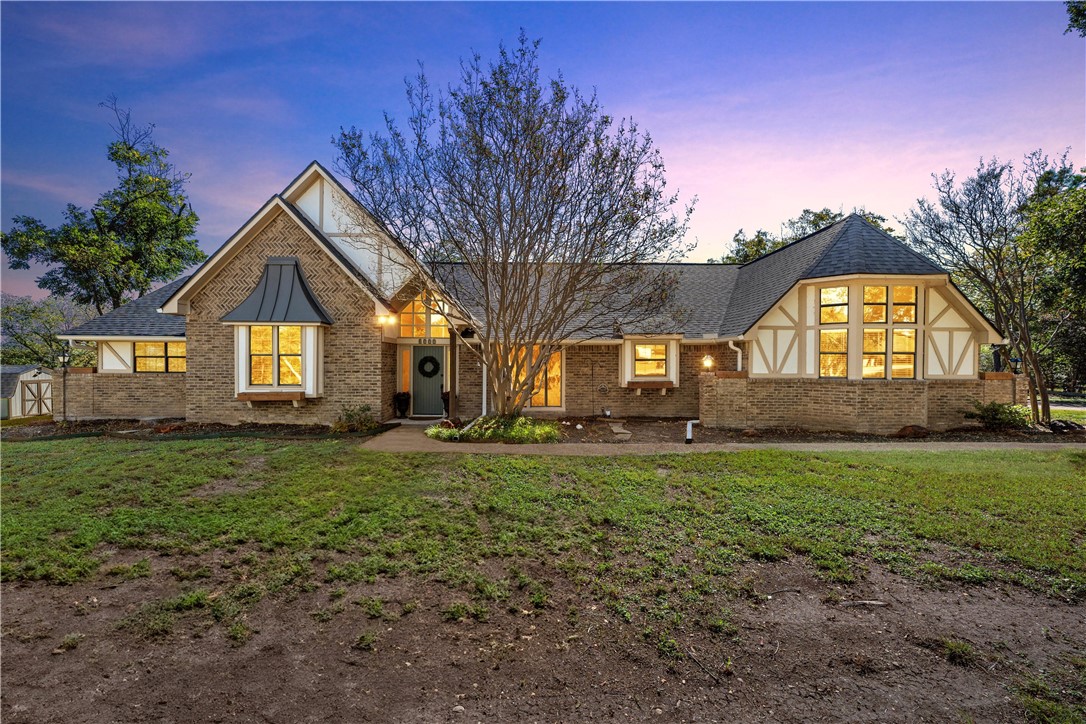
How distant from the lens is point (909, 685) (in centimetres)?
307

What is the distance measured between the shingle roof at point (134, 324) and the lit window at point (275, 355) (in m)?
4.17

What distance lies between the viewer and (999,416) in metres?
12.3

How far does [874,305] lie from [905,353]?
1.58 meters

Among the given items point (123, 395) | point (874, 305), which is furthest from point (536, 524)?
point (123, 395)

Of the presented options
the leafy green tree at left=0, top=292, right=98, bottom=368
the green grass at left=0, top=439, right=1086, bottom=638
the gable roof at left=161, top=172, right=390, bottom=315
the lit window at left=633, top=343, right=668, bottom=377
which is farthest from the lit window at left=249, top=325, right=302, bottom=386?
the leafy green tree at left=0, top=292, right=98, bottom=368

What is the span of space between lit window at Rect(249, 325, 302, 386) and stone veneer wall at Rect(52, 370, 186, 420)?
14.2ft

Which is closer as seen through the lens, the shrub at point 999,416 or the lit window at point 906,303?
the shrub at point 999,416

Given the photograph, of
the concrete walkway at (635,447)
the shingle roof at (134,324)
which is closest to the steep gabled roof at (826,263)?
the concrete walkway at (635,447)

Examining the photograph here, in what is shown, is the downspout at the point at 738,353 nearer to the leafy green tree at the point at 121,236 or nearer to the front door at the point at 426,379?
the front door at the point at 426,379

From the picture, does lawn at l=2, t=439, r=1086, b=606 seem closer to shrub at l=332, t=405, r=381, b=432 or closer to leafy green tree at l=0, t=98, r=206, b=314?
shrub at l=332, t=405, r=381, b=432

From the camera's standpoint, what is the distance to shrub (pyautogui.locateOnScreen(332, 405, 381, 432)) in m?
12.2

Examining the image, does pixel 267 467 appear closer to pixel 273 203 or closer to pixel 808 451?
pixel 273 203

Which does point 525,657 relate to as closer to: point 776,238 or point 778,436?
point 778,436

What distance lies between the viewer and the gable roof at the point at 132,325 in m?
14.3
